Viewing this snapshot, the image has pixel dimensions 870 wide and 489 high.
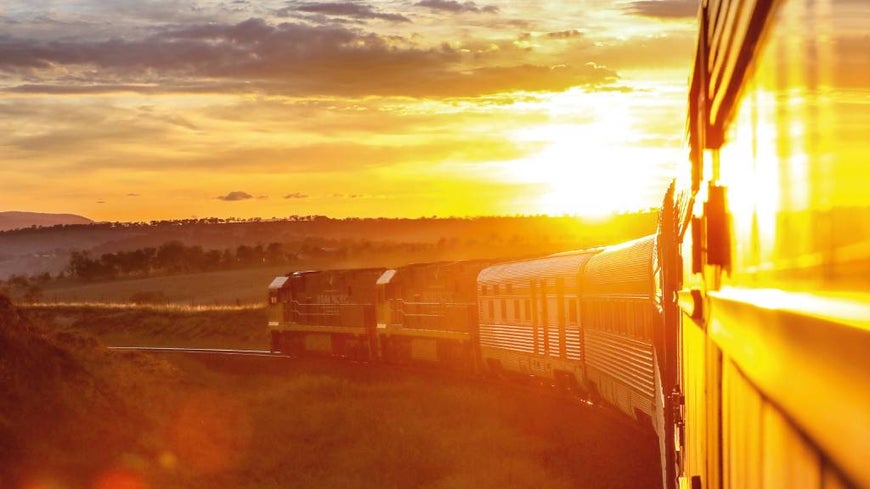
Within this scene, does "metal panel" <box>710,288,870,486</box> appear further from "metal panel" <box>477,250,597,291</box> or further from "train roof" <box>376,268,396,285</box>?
"train roof" <box>376,268,396,285</box>

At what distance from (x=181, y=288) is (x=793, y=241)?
125944mm

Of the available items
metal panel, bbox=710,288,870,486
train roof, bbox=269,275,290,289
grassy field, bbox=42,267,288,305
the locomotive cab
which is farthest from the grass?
grassy field, bbox=42,267,288,305

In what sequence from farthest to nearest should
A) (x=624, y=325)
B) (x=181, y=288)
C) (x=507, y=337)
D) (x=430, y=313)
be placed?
(x=181, y=288) → (x=430, y=313) → (x=507, y=337) → (x=624, y=325)

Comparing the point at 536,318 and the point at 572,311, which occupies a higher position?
the point at 572,311

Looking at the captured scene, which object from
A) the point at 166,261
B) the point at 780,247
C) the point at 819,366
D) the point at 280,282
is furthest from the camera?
the point at 166,261

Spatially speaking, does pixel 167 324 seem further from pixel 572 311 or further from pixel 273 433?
pixel 572 311

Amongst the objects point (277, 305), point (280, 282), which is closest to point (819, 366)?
point (280, 282)

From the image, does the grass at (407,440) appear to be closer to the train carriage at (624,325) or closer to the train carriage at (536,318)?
the train carriage at (536,318)

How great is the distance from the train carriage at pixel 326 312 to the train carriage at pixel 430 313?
1813 millimetres

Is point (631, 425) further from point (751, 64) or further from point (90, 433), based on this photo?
point (751, 64)

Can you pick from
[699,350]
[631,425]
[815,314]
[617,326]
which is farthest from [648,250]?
A: [815,314]

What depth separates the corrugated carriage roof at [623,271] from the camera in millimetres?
17141

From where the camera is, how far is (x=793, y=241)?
222 centimetres

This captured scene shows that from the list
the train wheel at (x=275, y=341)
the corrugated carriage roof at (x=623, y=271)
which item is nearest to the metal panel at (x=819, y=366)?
the corrugated carriage roof at (x=623, y=271)
